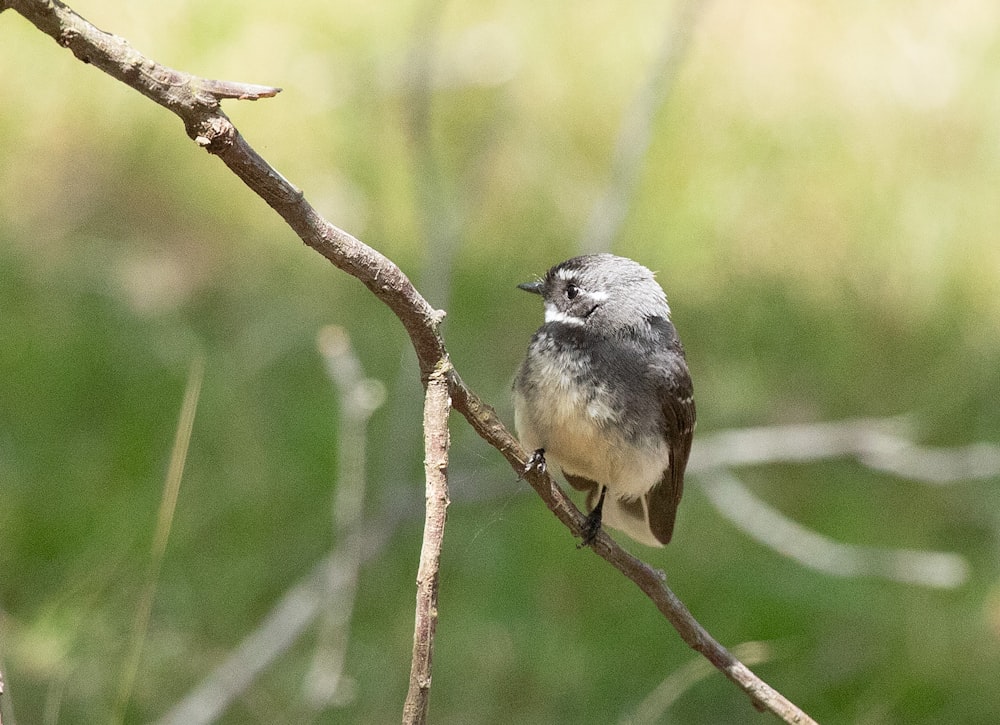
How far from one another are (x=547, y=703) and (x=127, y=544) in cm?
153

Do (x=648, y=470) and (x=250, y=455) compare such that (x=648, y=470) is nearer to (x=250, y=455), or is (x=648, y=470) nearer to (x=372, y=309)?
(x=250, y=455)

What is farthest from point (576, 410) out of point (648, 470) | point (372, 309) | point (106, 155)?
point (106, 155)

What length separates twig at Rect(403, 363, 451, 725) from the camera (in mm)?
A: 1705

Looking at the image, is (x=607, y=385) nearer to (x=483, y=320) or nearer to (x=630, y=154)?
(x=630, y=154)

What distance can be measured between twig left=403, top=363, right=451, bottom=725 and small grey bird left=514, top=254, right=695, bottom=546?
5.33 feet

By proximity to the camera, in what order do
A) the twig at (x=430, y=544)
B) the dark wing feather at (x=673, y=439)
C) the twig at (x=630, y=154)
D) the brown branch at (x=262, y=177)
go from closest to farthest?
the brown branch at (x=262, y=177)
the twig at (x=430, y=544)
the dark wing feather at (x=673, y=439)
the twig at (x=630, y=154)

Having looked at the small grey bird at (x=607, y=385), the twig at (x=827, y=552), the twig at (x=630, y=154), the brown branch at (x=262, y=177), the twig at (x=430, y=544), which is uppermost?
the twig at (x=630, y=154)

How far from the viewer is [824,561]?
464 centimetres

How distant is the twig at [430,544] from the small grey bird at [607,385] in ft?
5.33

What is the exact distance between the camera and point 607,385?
351 cm

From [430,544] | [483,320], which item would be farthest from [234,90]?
[483,320]

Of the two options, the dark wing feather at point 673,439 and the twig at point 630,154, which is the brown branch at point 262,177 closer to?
the dark wing feather at point 673,439

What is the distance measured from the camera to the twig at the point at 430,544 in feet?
5.59

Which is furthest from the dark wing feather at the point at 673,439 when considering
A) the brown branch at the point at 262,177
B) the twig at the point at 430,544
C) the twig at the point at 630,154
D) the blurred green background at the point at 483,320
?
the twig at the point at 430,544
